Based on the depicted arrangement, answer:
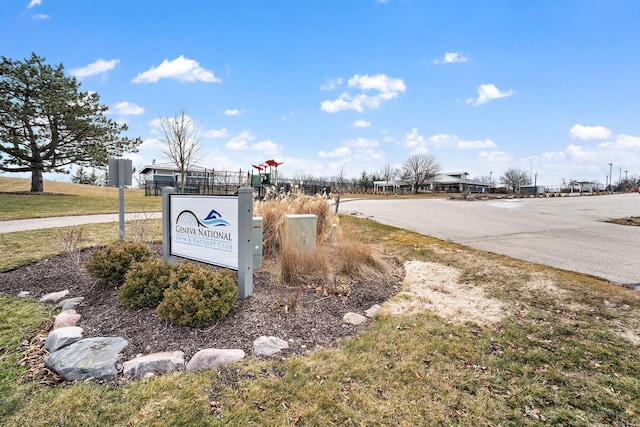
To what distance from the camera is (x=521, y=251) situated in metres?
6.77

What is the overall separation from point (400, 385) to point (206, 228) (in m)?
2.81

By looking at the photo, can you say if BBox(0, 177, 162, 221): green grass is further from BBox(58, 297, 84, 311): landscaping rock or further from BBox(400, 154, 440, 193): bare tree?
BBox(400, 154, 440, 193): bare tree

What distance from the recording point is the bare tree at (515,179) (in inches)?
2163

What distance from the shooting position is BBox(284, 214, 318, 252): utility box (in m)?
5.14

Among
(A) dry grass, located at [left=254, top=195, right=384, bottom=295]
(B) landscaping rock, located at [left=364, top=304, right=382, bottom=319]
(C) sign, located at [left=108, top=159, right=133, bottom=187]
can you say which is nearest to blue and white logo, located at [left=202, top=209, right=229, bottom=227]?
(A) dry grass, located at [left=254, top=195, right=384, bottom=295]

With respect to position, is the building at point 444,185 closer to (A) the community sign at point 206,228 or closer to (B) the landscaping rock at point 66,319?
(A) the community sign at point 206,228

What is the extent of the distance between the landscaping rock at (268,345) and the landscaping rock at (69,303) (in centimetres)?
230

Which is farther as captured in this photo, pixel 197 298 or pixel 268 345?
pixel 197 298

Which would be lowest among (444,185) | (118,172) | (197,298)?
(197,298)

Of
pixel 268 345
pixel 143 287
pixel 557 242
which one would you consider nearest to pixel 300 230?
pixel 143 287

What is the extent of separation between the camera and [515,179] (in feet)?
181

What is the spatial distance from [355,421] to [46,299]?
388 cm

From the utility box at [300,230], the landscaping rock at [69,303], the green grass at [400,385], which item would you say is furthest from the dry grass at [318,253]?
the landscaping rock at [69,303]

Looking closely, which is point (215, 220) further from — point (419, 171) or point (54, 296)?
point (419, 171)
